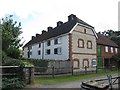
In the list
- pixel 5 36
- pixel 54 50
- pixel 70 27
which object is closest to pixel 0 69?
pixel 5 36

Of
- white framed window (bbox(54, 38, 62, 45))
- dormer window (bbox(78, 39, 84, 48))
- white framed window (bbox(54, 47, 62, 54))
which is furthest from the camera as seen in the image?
white framed window (bbox(54, 47, 62, 54))

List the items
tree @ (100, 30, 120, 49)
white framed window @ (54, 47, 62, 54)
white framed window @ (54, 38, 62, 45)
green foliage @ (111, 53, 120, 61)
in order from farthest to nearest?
tree @ (100, 30, 120, 49)
green foliage @ (111, 53, 120, 61)
white framed window @ (54, 47, 62, 54)
white framed window @ (54, 38, 62, 45)

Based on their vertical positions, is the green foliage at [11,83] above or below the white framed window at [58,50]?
below

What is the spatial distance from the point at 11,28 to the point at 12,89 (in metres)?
20.5

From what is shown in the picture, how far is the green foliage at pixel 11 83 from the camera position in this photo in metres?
13.4

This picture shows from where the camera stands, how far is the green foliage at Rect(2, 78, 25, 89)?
13445mm

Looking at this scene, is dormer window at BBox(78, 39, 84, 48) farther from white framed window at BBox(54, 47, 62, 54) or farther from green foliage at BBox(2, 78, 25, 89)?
green foliage at BBox(2, 78, 25, 89)

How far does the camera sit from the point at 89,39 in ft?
124

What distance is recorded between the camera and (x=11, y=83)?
13.7 m

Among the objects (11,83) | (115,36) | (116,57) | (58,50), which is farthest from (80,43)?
(115,36)

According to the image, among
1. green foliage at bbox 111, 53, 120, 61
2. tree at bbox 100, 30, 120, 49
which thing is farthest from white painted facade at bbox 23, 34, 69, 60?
tree at bbox 100, 30, 120, 49

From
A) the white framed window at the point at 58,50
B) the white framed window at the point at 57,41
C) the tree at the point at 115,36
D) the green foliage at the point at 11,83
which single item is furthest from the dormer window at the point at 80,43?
the tree at the point at 115,36

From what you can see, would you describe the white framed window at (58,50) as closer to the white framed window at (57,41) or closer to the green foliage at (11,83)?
the white framed window at (57,41)

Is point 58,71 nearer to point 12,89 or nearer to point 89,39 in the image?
point 89,39
